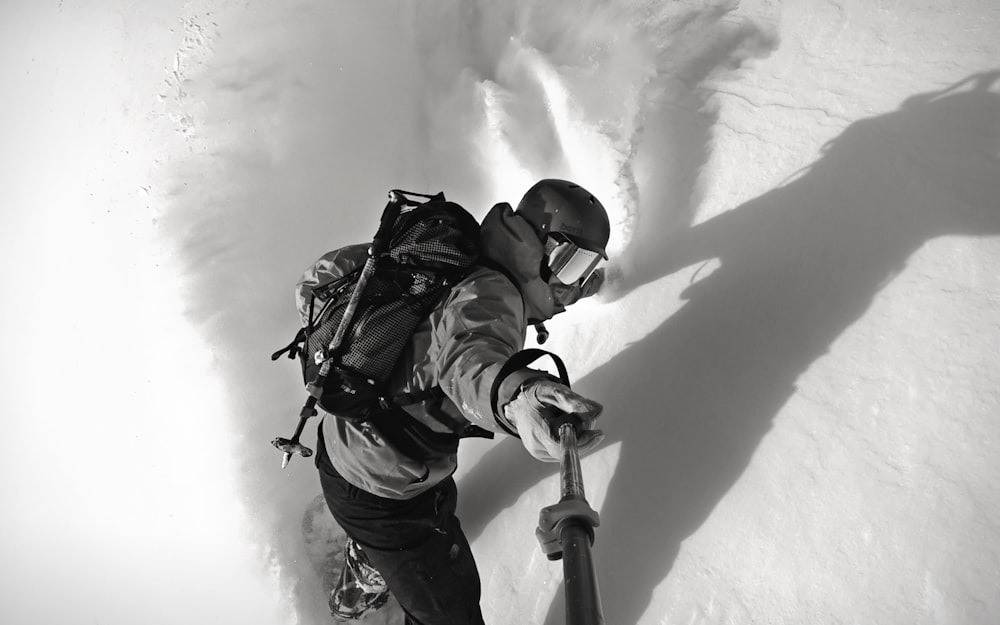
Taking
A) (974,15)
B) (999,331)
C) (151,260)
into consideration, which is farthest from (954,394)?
(151,260)

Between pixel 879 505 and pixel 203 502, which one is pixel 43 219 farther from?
pixel 879 505

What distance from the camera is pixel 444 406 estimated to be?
1823mm

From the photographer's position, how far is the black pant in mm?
Answer: 2113

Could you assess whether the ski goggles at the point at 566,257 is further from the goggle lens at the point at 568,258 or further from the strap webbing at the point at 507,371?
the strap webbing at the point at 507,371

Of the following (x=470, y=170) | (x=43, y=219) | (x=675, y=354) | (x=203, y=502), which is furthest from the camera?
(x=43, y=219)

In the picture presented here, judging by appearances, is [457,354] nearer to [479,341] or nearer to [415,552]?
[479,341]

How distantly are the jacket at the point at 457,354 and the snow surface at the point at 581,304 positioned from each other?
0.61 meters

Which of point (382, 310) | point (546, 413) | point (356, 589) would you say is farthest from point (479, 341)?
point (356, 589)

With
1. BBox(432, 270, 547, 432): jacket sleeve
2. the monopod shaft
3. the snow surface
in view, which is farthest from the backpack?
the snow surface

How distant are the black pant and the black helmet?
3.59 feet

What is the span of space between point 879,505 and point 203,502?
3140 mm

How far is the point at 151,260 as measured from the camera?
3801 millimetres

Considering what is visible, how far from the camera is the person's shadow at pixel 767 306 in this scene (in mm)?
1875

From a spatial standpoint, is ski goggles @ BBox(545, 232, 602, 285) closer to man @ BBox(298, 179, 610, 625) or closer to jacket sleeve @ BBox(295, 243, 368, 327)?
man @ BBox(298, 179, 610, 625)
